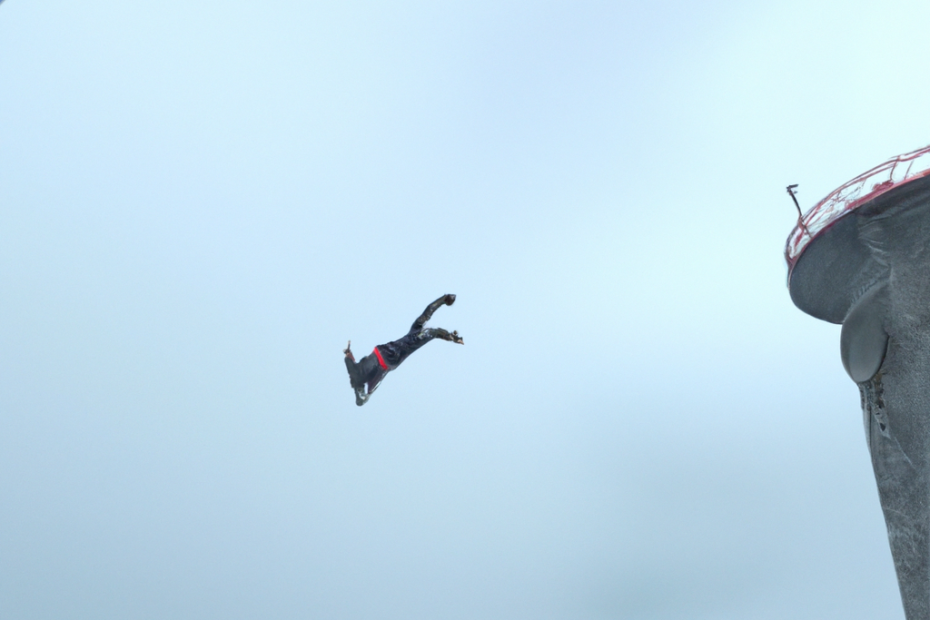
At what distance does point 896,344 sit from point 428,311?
15.9 m

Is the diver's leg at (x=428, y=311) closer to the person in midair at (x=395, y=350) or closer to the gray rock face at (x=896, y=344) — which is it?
the person in midair at (x=395, y=350)

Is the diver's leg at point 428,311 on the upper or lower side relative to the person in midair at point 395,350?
upper

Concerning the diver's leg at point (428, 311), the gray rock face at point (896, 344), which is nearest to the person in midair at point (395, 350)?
the diver's leg at point (428, 311)

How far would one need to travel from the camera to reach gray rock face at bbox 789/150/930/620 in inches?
823

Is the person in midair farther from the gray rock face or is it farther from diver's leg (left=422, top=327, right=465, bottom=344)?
the gray rock face

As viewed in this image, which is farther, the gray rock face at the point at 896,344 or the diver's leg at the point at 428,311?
the gray rock face at the point at 896,344

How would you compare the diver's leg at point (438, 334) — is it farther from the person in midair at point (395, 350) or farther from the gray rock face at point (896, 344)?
the gray rock face at point (896, 344)

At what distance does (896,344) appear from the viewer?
21938 mm

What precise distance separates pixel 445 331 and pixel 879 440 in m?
16.1

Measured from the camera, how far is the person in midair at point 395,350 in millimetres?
14961

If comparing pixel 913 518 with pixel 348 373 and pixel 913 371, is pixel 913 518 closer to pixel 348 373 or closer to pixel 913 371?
pixel 913 371

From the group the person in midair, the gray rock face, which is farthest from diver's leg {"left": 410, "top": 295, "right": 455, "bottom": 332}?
the gray rock face

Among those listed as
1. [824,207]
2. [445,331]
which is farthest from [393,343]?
[824,207]

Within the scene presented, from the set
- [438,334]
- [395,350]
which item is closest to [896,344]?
[438,334]
